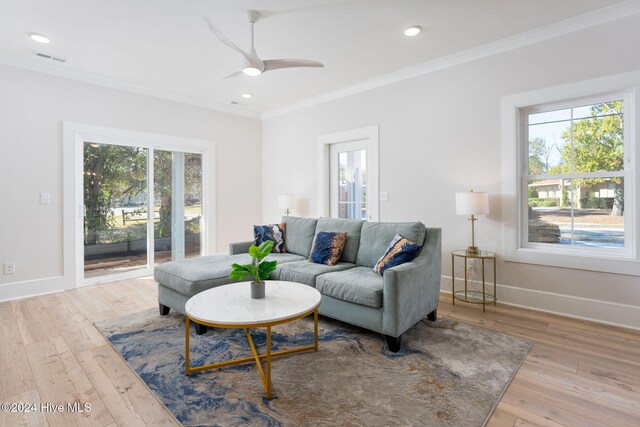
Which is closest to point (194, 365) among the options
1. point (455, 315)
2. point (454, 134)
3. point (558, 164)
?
point (455, 315)

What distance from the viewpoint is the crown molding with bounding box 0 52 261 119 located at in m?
3.65

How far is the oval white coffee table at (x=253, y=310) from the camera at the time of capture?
1.82m

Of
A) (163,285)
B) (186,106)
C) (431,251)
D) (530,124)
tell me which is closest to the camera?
(431,251)

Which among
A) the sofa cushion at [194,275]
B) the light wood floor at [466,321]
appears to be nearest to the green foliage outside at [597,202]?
the light wood floor at [466,321]

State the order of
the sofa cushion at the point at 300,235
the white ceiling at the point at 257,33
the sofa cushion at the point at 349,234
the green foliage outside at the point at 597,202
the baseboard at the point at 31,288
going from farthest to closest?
1. the sofa cushion at the point at 300,235
2. the baseboard at the point at 31,288
3. the sofa cushion at the point at 349,234
4. the green foliage outside at the point at 597,202
5. the white ceiling at the point at 257,33

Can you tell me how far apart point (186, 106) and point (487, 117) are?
4337 millimetres

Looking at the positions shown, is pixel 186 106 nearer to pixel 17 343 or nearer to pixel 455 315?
pixel 17 343

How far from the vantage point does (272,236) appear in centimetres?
407

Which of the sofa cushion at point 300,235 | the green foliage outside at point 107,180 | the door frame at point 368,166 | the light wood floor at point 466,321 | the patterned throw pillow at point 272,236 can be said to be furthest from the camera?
the door frame at point 368,166

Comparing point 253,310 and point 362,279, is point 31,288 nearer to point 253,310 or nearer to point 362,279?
point 253,310

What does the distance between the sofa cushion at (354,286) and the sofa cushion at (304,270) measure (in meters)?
0.14

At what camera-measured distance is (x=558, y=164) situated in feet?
10.5

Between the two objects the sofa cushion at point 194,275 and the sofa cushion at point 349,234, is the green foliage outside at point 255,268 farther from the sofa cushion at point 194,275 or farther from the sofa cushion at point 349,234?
the sofa cushion at point 349,234

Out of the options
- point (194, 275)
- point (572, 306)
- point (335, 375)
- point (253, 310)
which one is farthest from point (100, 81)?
point (572, 306)
